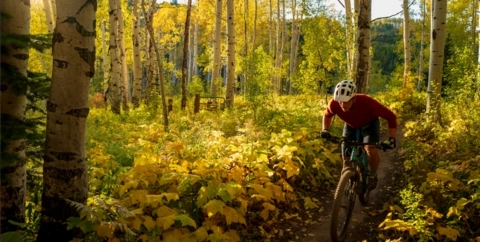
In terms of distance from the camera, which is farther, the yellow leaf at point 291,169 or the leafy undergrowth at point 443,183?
the yellow leaf at point 291,169

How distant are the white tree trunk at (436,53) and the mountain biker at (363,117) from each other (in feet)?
16.0

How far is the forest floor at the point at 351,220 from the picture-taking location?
5270mm

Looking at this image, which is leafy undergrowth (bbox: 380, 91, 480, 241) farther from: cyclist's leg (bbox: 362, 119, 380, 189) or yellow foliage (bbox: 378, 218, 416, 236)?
cyclist's leg (bbox: 362, 119, 380, 189)

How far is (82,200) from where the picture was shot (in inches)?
135

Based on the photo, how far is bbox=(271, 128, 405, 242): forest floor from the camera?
17.3 feet

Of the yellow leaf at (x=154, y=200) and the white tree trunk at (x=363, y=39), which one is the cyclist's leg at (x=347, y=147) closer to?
the yellow leaf at (x=154, y=200)

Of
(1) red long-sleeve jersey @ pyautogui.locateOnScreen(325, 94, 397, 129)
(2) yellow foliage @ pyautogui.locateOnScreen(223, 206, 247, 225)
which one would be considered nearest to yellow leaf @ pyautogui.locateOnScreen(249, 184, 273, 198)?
(2) yellow foliage @ pyautogui.locateOnScreen(223, 206, 247, 225)

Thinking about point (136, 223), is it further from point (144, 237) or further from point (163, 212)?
point (163, 212)

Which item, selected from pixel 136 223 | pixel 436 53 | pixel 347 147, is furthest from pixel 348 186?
pixel 436 53

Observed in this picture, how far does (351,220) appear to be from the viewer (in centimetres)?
567

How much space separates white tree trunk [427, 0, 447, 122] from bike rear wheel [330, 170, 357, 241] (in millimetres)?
5625

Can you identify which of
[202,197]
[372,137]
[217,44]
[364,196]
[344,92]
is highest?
[217,44]

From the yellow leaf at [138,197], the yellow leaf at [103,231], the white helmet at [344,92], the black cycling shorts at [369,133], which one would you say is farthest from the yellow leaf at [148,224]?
the black cycling shorts at [369,133]

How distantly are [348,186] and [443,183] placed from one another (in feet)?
5.32
